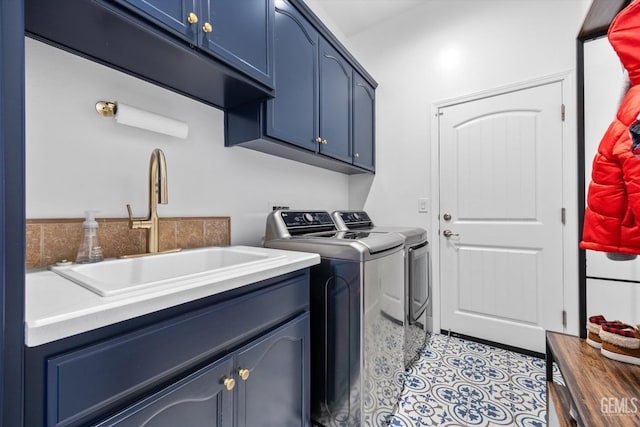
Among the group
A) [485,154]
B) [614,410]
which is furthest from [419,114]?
Result: [614,410]

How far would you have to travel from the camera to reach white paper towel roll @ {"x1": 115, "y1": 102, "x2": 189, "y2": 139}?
108 cm

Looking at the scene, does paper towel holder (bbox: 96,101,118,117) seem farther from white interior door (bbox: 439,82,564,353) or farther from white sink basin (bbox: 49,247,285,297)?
white interior door (bbox: 439,82,564,353)

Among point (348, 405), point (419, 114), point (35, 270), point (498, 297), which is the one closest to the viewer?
point (35, 270)

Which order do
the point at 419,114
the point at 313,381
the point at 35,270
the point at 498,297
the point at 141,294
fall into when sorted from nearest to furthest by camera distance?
the point at 141,294
the point at 35,270
the point at 313,381
the point at 498,297
the point at 419,114

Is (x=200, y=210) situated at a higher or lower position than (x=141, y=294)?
higher

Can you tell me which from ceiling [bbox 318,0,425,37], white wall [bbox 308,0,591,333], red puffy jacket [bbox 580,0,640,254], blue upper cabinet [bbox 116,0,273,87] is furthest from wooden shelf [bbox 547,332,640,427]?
ceiling [bbox 318,0,425,37]

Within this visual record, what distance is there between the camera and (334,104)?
6.68 ft

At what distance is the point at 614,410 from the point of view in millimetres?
745

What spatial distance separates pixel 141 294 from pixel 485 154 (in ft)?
8.01

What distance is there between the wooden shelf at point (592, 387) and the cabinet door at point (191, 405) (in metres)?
0.99

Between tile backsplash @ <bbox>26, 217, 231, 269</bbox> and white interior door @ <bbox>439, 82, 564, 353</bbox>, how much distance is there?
189 cm

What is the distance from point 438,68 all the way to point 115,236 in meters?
2.67

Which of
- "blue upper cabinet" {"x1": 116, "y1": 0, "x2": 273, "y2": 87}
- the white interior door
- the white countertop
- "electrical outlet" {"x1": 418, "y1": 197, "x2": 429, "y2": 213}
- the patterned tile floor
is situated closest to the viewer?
the white countertop

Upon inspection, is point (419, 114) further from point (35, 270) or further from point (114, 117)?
point (35, 270)
